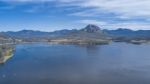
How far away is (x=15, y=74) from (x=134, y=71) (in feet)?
45.7

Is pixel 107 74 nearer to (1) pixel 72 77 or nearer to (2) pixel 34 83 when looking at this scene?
(1) pixel 72 77

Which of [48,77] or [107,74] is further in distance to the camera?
[107,74]

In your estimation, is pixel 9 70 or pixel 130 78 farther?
pixel 9 70

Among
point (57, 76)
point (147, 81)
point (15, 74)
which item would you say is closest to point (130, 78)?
point (147, 81)

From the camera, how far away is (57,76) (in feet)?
96.9

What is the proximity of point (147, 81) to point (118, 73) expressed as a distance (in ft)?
17.0

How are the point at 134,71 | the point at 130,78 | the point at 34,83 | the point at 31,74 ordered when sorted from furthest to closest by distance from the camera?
the point at 134,71 → the point at 31,74 → the point at 130,78 → the point at 34,83

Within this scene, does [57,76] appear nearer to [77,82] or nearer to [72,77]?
[72,77]

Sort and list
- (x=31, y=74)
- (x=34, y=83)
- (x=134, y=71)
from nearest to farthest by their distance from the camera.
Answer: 1. (x=34, y=83)
2. (x=31, y=74)
3. (x=134, y=71)

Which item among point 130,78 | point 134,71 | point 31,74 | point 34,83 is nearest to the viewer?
point 34,83

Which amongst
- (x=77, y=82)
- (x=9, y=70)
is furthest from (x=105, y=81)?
(x=9, y=70)

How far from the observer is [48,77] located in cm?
2886

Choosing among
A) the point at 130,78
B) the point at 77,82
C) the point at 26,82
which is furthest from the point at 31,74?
the point at 130,78

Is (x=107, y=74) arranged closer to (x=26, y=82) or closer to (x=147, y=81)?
(x=147, y=81)
